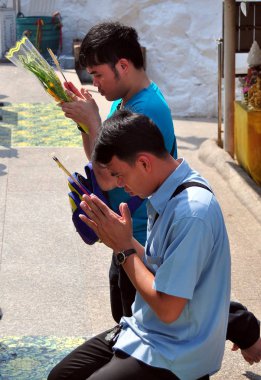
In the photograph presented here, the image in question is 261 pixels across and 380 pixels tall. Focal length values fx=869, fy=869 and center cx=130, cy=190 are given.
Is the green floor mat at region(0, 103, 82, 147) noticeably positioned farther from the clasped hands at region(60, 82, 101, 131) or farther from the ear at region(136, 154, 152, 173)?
the ear at region(136, 154, 152, 173)

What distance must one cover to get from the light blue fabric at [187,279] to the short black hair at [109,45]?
35.9 inches

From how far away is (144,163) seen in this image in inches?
113

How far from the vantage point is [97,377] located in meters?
3.01

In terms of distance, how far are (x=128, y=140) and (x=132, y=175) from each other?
121mm

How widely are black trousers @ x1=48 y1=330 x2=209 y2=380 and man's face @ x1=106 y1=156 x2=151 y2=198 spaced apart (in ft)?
1.92

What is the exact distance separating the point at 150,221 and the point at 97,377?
572 mm

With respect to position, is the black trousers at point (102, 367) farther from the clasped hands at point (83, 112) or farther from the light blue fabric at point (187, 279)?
the clasped hands at point (83, 112)

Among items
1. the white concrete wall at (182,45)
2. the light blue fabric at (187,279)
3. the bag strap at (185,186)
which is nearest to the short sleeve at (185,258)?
the light blue fabric at (187,279)

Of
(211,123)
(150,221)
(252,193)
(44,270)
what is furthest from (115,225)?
(211,123)

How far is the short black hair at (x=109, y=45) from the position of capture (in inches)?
146

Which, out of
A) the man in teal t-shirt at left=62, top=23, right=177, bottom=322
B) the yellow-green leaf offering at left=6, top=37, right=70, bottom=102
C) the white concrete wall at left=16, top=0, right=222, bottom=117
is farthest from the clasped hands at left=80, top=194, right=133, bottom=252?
the white concrete wall at left=16, top=0, right=222, bottom=117

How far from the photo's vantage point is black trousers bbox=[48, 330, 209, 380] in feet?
9.71

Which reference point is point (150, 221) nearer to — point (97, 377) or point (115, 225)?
point (115, 225)

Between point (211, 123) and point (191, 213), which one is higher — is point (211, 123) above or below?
below
